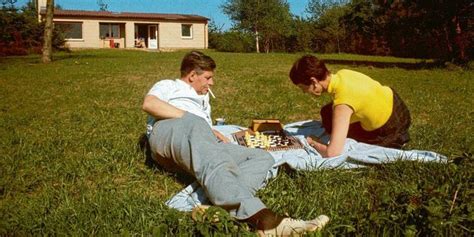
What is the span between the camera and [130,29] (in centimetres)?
4553

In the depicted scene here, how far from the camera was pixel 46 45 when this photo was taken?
20.2 m

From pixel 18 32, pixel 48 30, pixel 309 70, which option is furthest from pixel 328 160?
pixel 18 32

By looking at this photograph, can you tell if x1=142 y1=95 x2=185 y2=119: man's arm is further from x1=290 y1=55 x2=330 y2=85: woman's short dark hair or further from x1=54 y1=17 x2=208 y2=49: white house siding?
x1=54 y1=17 x2=208 y2=49: white house siding

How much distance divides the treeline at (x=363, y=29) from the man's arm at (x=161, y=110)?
1595 centimetres

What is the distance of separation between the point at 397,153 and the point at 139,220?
2.48 meters

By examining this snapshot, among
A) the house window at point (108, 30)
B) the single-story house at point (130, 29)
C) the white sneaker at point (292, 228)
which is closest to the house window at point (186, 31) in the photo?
the single-story house at point (130, 29)

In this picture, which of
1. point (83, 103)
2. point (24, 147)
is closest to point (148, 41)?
point (83, 103)

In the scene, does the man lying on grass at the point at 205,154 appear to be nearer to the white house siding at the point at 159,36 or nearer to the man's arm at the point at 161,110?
the man's arm at the point at 161,110

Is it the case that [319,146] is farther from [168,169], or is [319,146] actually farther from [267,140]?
[168,169]

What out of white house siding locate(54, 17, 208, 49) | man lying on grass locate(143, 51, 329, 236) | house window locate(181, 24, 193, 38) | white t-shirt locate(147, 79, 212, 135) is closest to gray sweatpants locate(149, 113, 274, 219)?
man lying on grass locate(143, 51, 329, 236)

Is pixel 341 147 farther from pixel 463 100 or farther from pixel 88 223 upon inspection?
pixel 463 100

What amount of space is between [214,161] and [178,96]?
4.78 feet

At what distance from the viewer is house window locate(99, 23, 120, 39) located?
45625mm

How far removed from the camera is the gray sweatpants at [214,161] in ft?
9.48
